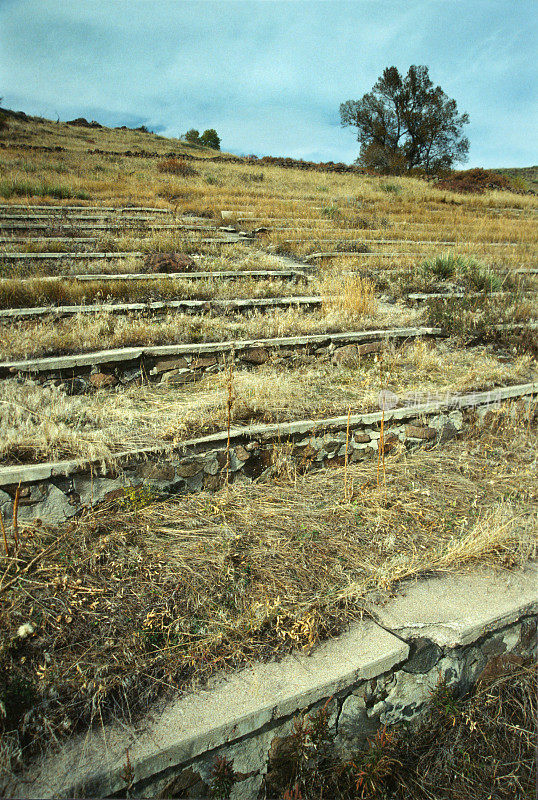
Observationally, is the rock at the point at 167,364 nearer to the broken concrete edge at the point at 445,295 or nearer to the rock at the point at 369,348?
the rock at the point at 369,348

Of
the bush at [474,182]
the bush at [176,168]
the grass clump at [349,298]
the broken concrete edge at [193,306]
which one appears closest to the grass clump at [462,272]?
the grass clump at [349,298]

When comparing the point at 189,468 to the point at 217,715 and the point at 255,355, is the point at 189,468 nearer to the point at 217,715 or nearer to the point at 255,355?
the point at 217,715

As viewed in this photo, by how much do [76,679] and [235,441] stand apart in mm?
1793

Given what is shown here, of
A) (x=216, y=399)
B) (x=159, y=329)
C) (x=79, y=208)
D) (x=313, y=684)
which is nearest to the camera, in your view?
(x=313, y=684)

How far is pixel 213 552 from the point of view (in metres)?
2.84

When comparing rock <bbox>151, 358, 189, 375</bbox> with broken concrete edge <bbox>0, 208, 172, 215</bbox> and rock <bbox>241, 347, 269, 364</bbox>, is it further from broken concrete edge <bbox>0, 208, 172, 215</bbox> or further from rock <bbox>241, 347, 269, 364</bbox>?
broken concrete edge <bbox>0, 208, 172, 215</bbox>

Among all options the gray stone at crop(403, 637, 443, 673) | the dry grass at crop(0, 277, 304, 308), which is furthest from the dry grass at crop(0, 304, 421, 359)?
the gray stone at crop(403, 637, 443, 673)

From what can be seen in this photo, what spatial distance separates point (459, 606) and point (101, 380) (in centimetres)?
324

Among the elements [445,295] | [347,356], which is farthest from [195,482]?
[445,295]

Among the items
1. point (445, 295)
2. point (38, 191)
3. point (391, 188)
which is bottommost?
point (445, 295)

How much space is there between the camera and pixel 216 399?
3967 mm

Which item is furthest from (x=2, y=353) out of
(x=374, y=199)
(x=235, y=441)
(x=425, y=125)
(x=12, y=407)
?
(x=425, y=125)

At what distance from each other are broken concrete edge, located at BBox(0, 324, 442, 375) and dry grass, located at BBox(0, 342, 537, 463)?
0.62 feet

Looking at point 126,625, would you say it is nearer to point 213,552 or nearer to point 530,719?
point 213,552
